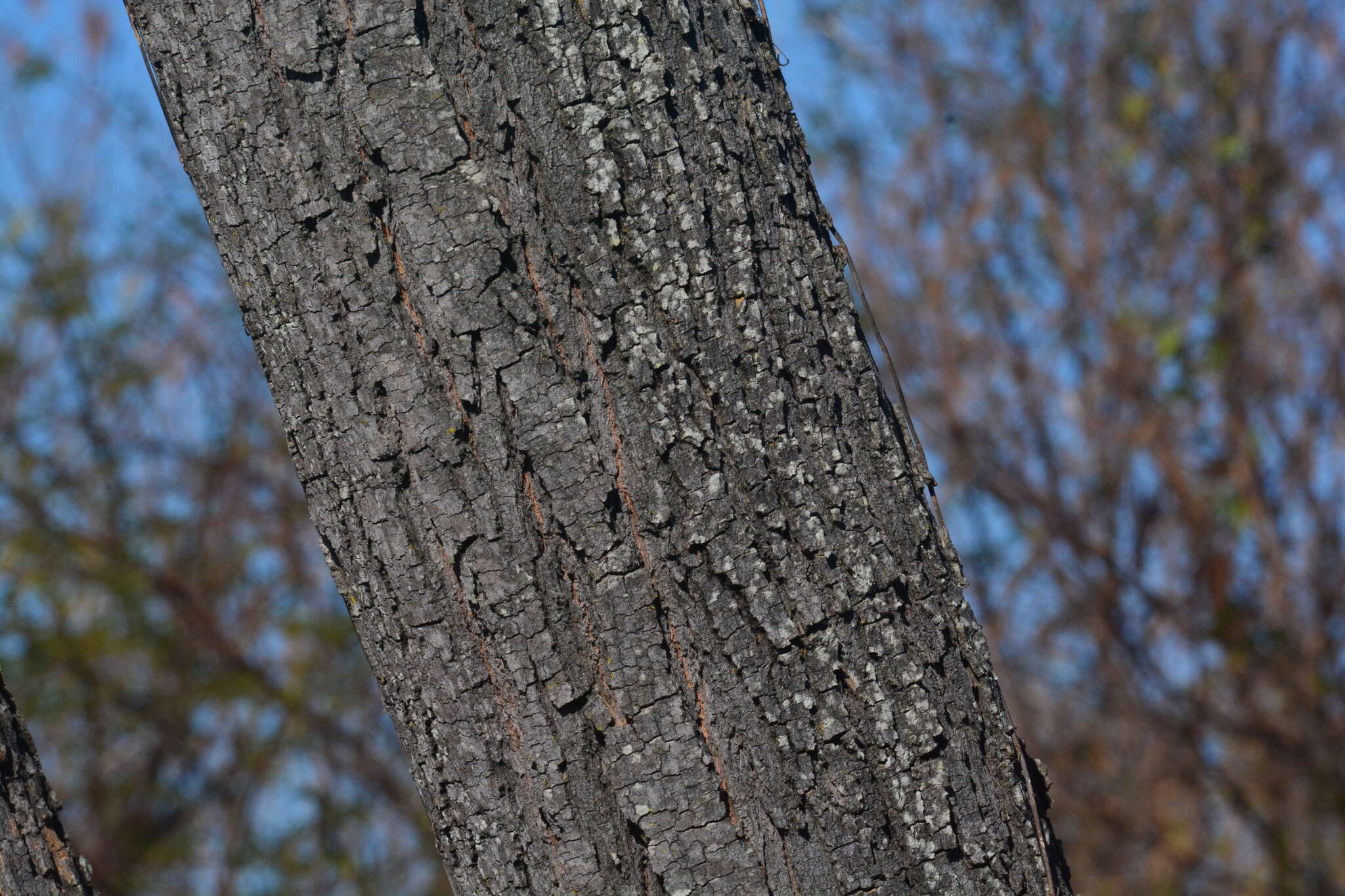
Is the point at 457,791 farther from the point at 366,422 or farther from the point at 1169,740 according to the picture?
the point at 1169,740

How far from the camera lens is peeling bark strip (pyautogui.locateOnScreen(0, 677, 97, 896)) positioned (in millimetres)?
1289

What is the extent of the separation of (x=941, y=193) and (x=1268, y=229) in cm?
150

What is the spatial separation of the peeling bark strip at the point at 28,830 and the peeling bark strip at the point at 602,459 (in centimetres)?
53

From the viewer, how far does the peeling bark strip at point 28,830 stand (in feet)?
4.23

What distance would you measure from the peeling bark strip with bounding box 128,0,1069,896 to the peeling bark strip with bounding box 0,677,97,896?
53 centimetres

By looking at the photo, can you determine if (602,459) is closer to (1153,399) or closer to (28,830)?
(28,830)

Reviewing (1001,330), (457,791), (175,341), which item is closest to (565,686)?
(457,791)

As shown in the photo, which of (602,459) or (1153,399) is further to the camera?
(1153,399)

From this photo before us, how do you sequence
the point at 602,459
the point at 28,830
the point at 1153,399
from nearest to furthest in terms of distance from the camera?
the point at 602,459 → the point at 28,830 → the point at 1153,399

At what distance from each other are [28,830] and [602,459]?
84cm

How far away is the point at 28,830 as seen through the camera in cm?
132

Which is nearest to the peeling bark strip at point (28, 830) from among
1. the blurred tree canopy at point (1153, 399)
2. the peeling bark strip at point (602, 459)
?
the peeling bark strip at point (602, 459)

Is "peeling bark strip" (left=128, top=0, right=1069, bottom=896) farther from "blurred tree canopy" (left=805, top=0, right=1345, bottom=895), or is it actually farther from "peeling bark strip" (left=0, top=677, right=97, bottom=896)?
"blurred tree canopy" (left=805, top=0, right=1345, bottom=895)

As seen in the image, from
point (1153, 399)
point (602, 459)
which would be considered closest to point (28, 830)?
point (602, 459)
